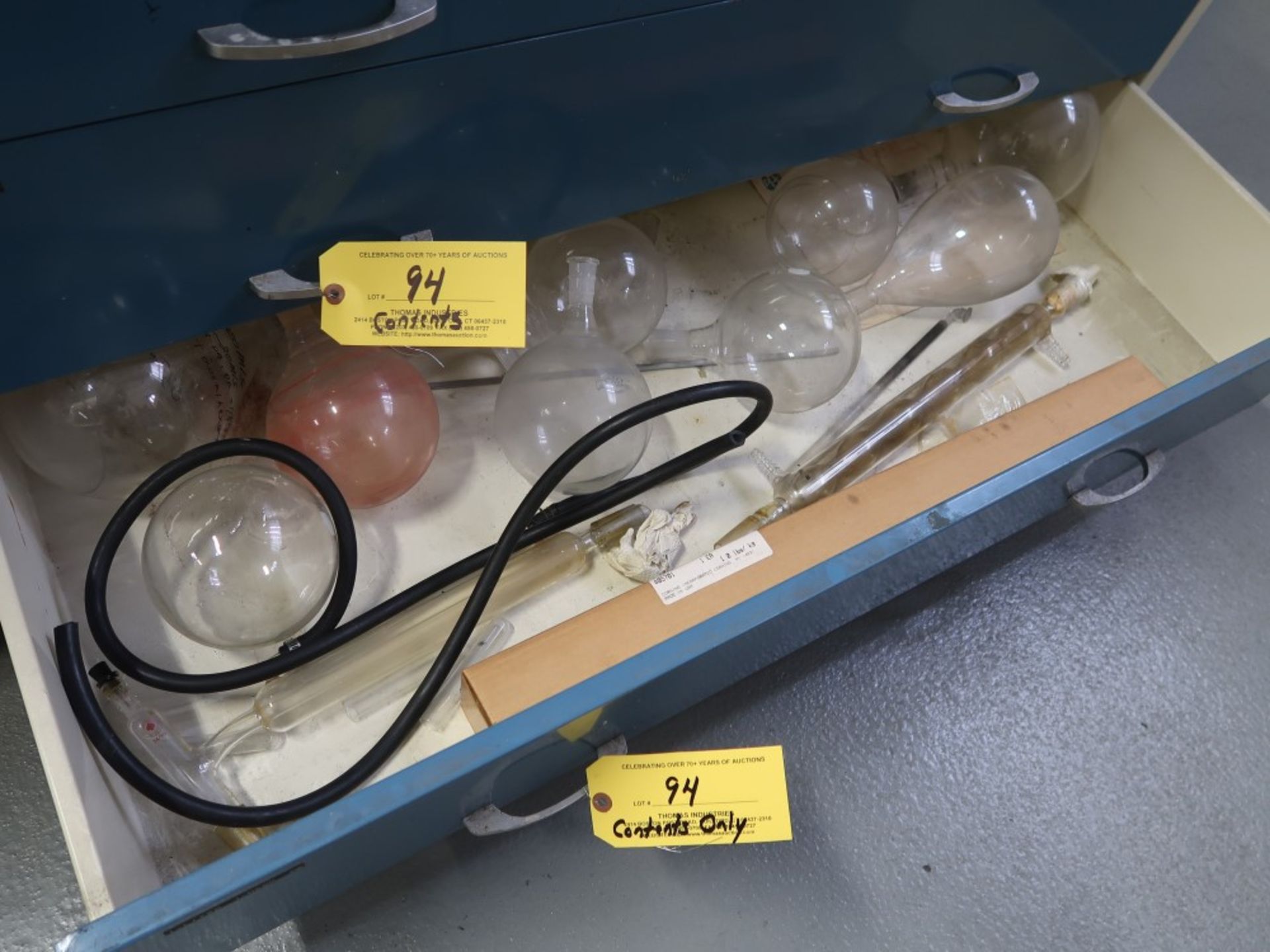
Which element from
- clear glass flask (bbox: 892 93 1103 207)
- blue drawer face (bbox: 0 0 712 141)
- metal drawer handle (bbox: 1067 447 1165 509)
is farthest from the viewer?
clear glass flask (bbox: 892 93 1103 207)

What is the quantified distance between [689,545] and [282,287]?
0.41 meters

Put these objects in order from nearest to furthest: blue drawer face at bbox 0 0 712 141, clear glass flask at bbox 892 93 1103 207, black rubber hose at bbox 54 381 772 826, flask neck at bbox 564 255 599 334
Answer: blue drawer face at bbox 0 0 712 141 < black rubber hose at bbox 54 381 772 826 < flask neck at bbox 564 255 599 334 < clear glass flask at bbox 892 93 1103 207

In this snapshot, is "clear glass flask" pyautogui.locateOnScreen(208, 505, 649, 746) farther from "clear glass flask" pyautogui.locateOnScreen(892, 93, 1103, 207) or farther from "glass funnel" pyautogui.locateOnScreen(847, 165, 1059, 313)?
"clear glass flask" pyautogui.locateOnScreen(892, 93, 1103, 207)

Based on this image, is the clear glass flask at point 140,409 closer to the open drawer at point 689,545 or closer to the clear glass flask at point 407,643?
the open drawer at point 689,545

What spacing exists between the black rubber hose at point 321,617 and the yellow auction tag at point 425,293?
11 centimetres

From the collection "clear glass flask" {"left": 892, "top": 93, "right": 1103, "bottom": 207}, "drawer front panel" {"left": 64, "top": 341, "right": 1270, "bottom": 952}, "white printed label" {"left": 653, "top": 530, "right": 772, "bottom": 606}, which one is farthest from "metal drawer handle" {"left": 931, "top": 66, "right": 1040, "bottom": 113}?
"white printed label" {"left": 653, "top": 530, "right": 772, "bottom": 606}

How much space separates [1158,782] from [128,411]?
→ 97 cm

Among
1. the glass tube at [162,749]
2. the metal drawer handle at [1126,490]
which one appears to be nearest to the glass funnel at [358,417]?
the glass tube at [162,749]

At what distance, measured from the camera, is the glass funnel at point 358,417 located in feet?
2.70

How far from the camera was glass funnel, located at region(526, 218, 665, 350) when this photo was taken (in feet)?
3.03

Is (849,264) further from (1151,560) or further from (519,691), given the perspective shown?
(519,691)

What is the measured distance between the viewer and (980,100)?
1019 millimetres

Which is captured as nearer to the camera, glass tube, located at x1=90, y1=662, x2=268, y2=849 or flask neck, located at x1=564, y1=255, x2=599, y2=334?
glass tube, located at x1=90, y1=662, x2=268, y2=849

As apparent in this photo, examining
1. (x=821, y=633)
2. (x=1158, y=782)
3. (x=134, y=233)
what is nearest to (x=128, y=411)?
(x=134, y=233)
